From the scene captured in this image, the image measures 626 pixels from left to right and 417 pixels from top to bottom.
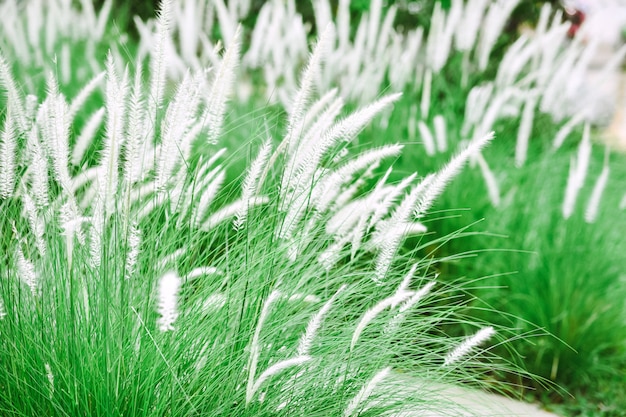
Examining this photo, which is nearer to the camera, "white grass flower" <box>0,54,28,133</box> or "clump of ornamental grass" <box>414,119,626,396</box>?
"white grass flower" <box>0,54,28,133</box>

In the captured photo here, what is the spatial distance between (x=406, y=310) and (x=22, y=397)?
3.19ft

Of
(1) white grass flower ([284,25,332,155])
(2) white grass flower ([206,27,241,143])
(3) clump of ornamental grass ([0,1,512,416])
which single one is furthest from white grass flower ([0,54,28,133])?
(1) white grass flower ([284,25,332,155])

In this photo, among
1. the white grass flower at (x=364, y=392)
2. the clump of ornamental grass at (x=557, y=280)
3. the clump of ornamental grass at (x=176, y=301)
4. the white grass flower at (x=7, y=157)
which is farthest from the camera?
the clump of ornamental grass at (x=557, y=280)

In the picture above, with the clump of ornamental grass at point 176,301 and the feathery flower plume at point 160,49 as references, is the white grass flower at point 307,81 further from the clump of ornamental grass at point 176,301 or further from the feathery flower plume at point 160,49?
the feathery flower plume at point 160,49

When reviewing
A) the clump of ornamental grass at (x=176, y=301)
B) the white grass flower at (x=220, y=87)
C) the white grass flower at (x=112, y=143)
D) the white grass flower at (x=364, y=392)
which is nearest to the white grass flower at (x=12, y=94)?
the clump of ornamental grass at (x=176, y=301)

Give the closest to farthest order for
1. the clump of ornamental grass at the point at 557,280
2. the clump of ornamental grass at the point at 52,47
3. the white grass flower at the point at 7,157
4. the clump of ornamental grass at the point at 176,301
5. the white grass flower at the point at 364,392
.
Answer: the white grass flower at the point at 364,392 → the clump of ornamental grass at the point at 176,301 → the white grass flower at the point at 7,157 → the clump of ornamental grass at the point at 557,280 → the clump of ornamental grass at the point at 52,47

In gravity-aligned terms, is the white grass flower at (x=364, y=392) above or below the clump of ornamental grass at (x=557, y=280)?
above

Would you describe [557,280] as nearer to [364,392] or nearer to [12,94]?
[364,392]

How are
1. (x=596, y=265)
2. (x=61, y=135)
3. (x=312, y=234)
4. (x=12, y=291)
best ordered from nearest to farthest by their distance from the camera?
1. (x=61, y=135)
2. (x=12, y=291)
3. (x=312, y=234)
4. (x=596, y=265)

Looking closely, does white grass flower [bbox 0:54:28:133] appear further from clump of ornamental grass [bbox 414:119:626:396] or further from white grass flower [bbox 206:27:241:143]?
clump of ornamental grass [bbox 414:119:626:396]

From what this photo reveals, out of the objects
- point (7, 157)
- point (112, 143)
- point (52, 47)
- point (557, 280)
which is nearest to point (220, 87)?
point (112, 143)

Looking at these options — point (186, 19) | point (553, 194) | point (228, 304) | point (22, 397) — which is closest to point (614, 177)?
point (553, 194)

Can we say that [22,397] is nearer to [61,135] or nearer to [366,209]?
[61,135]

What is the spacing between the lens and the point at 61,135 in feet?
5.58
